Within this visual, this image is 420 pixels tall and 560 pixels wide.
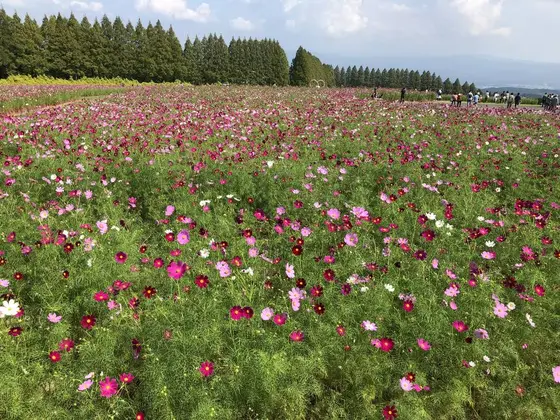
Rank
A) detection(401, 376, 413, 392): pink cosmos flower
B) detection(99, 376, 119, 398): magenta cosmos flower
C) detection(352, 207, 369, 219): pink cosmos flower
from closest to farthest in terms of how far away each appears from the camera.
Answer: detection(99, 376, 119, 398): magenta cosmos flower → detection(401, 376, 413, 392): pink cosmos flower → detection(352, 207, 369, 219): pink cosmos flower

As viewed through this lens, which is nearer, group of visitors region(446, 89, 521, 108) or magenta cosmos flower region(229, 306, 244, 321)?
magenta cosmos flower region(229, 306, 244, 321)

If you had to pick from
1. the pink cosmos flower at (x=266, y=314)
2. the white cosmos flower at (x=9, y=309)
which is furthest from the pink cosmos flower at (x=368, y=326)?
the white cosmos flower at (x=9, y=309)

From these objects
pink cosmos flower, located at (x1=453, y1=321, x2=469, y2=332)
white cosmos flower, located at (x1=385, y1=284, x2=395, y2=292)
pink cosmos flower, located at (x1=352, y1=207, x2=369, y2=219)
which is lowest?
pink cosmos flower, located at (x1=453, y1=321, x2=469, y2=332)

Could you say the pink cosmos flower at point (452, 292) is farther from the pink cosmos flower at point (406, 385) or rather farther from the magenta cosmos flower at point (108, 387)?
the magenta cosmos flower at point (108, 387)

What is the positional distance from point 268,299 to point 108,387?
1.59m

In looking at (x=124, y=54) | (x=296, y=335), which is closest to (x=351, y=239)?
(x=296, y=335)

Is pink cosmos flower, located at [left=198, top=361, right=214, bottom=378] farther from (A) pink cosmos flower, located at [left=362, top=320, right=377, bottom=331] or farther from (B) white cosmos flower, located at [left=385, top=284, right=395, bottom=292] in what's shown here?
(B) white cosmos flower, located at [left=385, top=284, right=395, bottom=292]

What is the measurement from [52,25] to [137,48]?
32.3 feet

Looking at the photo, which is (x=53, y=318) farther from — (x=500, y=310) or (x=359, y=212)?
(x=500, y=310)

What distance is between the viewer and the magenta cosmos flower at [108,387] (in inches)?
98.7

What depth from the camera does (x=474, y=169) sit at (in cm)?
729

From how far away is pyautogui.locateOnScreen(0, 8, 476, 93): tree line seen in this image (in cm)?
4503

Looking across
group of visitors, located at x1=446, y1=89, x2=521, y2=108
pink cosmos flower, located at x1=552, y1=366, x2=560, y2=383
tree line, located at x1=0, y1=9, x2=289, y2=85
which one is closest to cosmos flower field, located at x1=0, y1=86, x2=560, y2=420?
pink cosmos flower, located at x1=552, y1=366, x2=560, y2=383

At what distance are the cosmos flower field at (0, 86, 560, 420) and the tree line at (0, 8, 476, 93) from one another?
4950cm
